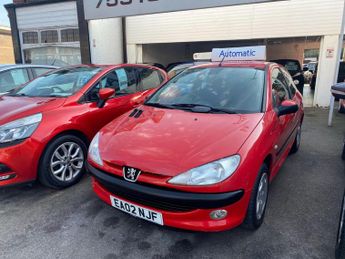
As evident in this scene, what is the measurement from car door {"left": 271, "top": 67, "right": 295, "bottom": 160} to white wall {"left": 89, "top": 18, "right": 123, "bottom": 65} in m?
7.83

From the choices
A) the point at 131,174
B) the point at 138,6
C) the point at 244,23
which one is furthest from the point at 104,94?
the point at 244,23

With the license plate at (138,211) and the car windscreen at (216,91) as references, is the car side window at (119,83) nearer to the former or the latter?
the car windscreen at (216,91)

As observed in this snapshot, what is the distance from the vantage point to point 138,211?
7.48 feet

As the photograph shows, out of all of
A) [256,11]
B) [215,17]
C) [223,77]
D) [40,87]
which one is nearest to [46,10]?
[215,17]

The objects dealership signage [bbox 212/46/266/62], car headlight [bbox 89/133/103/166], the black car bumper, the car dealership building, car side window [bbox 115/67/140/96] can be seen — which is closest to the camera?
the black car bumper

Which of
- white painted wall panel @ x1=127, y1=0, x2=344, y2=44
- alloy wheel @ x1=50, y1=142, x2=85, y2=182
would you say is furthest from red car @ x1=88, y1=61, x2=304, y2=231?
white painted wall panel @ x1=127, y1=0, x2=344, y2=44

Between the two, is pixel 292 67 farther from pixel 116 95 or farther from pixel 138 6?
pixel 116 95

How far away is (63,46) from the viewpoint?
11344 mm

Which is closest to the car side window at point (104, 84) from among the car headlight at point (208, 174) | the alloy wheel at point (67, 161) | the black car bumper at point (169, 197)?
the alloy wheel at point (67, 161)

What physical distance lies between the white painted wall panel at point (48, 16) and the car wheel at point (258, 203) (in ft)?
33.7

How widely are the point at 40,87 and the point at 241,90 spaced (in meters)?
2.81

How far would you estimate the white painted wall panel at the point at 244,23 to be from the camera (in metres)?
8.08

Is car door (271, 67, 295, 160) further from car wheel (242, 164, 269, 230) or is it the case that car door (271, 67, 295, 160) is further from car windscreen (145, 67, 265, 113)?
car wheel (242, 164, 269, 230)

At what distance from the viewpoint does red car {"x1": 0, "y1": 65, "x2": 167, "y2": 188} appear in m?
2.96
